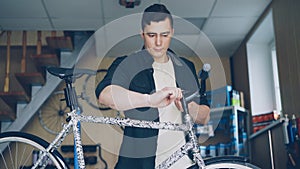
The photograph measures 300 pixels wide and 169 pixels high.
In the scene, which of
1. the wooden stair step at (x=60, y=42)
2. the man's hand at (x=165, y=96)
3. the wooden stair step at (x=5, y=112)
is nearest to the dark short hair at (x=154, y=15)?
the man's hand at (x=165, y=96)

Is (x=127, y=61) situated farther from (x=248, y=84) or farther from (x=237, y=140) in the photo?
(x=248, y=84)

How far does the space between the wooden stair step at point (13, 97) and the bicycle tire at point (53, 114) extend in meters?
0.53

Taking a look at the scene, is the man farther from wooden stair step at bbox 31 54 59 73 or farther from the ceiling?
wooden stair step at bbox 31 54 59 73

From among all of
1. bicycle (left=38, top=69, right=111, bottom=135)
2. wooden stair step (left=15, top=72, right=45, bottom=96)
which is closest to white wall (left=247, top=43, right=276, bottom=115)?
bicycle (left=38, top=69, right=111, bottom=135)

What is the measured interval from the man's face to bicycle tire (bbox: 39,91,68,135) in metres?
3.06

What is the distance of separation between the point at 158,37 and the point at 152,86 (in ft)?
0.70

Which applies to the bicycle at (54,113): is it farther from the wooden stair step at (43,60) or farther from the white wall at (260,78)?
the white wall at (260,78)

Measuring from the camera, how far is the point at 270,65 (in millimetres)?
4270

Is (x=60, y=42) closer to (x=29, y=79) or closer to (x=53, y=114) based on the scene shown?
(x=29, y=79)

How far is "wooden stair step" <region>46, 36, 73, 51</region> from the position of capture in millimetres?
4066

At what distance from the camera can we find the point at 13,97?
3.99 m

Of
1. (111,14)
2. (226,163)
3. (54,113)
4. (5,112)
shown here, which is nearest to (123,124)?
(226,163)

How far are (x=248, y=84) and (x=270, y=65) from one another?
0.97ft

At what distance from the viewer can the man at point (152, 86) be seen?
1744 mm
